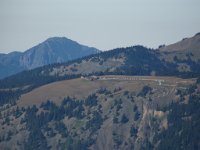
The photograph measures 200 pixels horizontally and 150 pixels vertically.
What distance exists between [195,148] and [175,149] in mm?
7077

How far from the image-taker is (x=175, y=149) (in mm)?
197750

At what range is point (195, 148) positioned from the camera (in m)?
197
